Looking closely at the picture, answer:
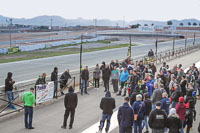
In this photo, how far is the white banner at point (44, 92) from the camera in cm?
1299

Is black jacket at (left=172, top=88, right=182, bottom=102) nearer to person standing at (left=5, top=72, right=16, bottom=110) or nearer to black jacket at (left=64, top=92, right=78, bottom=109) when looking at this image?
black jacket at (left=64, top=92, right=78, bottom=109)

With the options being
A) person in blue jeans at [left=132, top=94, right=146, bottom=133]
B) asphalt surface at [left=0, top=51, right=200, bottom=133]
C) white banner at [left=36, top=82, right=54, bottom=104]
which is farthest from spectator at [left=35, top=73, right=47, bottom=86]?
person in blue jeans at [left=132, top=94, right=146, bottom=133]

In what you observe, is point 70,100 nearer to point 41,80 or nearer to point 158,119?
point 158,119

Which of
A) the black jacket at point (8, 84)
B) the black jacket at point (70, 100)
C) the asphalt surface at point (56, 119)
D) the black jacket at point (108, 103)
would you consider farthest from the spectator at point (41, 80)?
the black jacket at point (108, 103)

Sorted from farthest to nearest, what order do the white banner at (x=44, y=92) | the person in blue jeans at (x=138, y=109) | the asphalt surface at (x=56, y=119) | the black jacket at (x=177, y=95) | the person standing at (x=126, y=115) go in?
the white banner at (x=44, y=92) → the black jacket at (x=177, y=95) → the asphalt surface at (x=56, y=119) → the person in blue jeans at (x=138, y=109) → the person standing at (x=126, y=115)

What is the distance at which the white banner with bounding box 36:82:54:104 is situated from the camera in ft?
42.6

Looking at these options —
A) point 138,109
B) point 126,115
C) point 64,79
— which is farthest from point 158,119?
point 64,79

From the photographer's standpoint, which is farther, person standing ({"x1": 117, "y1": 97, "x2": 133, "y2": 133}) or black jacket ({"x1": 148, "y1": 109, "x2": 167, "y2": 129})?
person standing ({"x1": 117, "y1": 97, "x2": 133, "y2": 133})

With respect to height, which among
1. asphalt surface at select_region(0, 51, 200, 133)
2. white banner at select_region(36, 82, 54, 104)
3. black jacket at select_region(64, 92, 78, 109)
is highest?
black jacket at select_region(64, 92, 78, 109)

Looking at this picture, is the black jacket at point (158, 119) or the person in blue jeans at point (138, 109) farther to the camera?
the person in blue jeans at point (138, 109)

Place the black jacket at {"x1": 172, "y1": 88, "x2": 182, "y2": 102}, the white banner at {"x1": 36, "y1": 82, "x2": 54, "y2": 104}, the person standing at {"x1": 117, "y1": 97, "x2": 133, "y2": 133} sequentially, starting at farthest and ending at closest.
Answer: the white banner at {"x1": 36, "y1": 82, "x2": 54, "y2": 104} < the black jacket at {"x1": 172, "y1": 88, "x2": 182, "y2": 102} < the person standing at {"x1": 117, "y1": 97, "x2": 133, "y2": 133}

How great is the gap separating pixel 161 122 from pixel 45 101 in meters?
7.48

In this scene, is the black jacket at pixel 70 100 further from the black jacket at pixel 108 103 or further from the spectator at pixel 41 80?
the spectator at pixel 41 80

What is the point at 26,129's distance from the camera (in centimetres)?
1009
